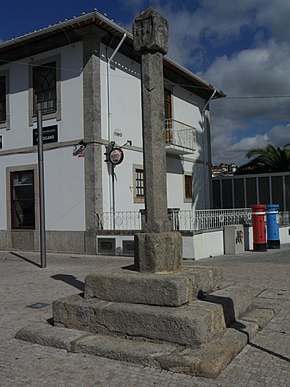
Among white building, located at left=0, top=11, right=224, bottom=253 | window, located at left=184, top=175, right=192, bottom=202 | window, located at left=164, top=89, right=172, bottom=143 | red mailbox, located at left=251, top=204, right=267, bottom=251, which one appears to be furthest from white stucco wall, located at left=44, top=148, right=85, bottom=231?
window, located at left=184, top=175, right=192, bottom=202

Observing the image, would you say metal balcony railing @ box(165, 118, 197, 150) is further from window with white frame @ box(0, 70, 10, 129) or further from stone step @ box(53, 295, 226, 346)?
stone step @ box(53, 295, 226, 346)

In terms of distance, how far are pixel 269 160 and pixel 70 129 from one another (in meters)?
16.8

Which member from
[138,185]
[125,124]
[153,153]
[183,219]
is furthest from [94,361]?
[125,124]

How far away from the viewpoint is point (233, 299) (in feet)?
17.8

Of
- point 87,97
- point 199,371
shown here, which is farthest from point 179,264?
point 87,97

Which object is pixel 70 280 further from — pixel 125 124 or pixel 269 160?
pixel 269 160

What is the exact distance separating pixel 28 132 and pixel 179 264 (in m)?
11.4

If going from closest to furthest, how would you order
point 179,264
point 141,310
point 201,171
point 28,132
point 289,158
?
1. point 141,310
2. point 179,264
3. point 28,132
4. point 201,171
5. point 289,158

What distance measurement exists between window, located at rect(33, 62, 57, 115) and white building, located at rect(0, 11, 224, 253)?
1.4 inches

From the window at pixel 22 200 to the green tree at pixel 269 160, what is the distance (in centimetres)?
1698

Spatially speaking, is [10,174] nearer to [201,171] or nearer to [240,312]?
[201,171]

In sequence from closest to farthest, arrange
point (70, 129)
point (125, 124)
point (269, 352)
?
1. point (269, 352)
2. point (70, 129)
3. point (125, 124)

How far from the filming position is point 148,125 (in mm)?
5625

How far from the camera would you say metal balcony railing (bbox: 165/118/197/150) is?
17.7 m
